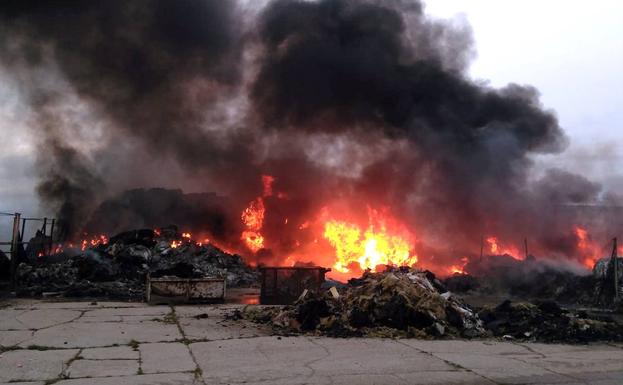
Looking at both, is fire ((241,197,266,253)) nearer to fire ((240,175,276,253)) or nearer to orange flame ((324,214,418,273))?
fire ((240,175,276,253))

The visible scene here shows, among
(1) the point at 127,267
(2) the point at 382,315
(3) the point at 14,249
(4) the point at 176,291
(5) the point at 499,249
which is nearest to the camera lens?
(2) the point at 382,315

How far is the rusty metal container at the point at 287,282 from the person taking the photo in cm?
1350

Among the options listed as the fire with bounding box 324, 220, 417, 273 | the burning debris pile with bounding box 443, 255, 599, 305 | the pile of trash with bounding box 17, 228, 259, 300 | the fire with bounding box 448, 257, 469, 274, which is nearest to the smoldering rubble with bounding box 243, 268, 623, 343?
the pile of trash with bounding box 17, 228, 259, 300

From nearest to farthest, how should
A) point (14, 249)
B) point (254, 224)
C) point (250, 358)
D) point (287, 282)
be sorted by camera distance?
point (250, 358)
point (287, 282)
point (14, 249)
point (254, 224)

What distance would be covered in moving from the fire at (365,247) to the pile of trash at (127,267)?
5.57 m

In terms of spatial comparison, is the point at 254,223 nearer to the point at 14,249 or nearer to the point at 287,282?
the point at 14,249

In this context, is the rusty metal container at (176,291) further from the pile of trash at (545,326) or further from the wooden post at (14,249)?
the pile of trash at (545,326)

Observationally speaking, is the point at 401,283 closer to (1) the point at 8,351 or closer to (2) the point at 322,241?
(1) the point at 8,351

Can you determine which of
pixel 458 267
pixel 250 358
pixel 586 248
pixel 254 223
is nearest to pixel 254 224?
pixel 254 223

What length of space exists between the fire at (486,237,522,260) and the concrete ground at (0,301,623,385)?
55.0 ft

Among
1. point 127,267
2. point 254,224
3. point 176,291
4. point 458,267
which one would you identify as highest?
point 254,224

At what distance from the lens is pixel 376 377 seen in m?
6.07

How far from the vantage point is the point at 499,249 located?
25.0m

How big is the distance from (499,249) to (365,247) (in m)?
6.76
